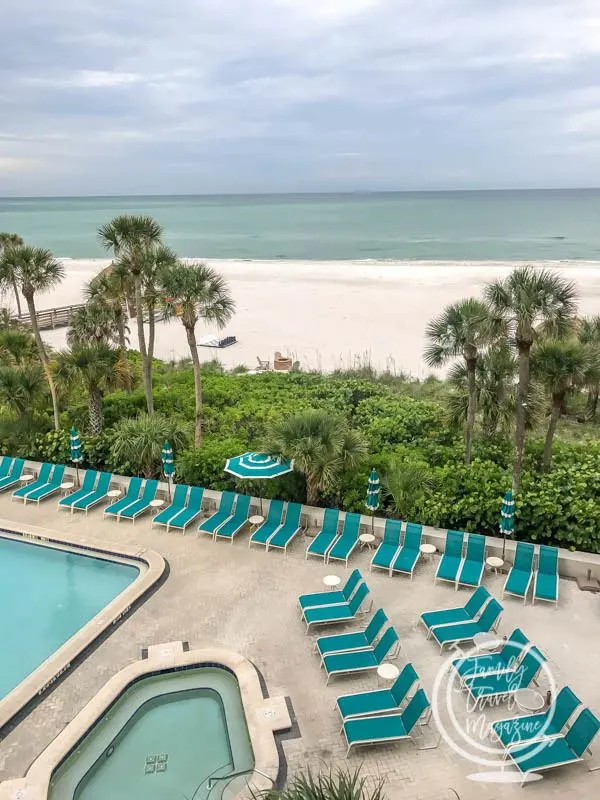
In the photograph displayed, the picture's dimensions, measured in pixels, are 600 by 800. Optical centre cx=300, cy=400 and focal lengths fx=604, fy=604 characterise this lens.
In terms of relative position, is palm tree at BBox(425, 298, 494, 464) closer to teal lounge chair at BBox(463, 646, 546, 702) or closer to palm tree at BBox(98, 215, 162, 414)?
teal lounge chair at BBox(463, 646, 546, 702)

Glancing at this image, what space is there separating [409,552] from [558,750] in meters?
4.77

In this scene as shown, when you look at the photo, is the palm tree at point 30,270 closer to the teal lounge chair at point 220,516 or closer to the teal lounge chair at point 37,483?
the teal lounge chair at point 37,483

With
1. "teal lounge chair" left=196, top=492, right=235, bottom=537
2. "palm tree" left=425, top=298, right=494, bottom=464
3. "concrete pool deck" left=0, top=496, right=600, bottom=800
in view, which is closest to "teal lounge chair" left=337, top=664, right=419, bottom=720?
"concrete pool deck" left=0, top=496, right=600, bottom=800

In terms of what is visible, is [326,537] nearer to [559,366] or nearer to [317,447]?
[317,447]

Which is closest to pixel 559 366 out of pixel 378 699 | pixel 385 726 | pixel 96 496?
pixel 378 699

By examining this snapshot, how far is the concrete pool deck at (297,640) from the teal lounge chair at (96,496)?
2.17 feet

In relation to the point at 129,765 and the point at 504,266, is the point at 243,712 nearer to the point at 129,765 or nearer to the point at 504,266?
the point at 129,765

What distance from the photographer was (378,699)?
8.09m

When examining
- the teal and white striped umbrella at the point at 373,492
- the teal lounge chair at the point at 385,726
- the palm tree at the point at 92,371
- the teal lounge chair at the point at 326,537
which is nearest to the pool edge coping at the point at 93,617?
the teal lounge chair at the point at 326,537

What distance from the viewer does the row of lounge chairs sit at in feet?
25.0

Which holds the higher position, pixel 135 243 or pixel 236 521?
pixel 135 243

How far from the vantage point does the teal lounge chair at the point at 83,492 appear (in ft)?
46.4

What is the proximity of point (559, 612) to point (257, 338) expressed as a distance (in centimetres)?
2378

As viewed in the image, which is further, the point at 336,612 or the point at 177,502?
the point at 177,502
